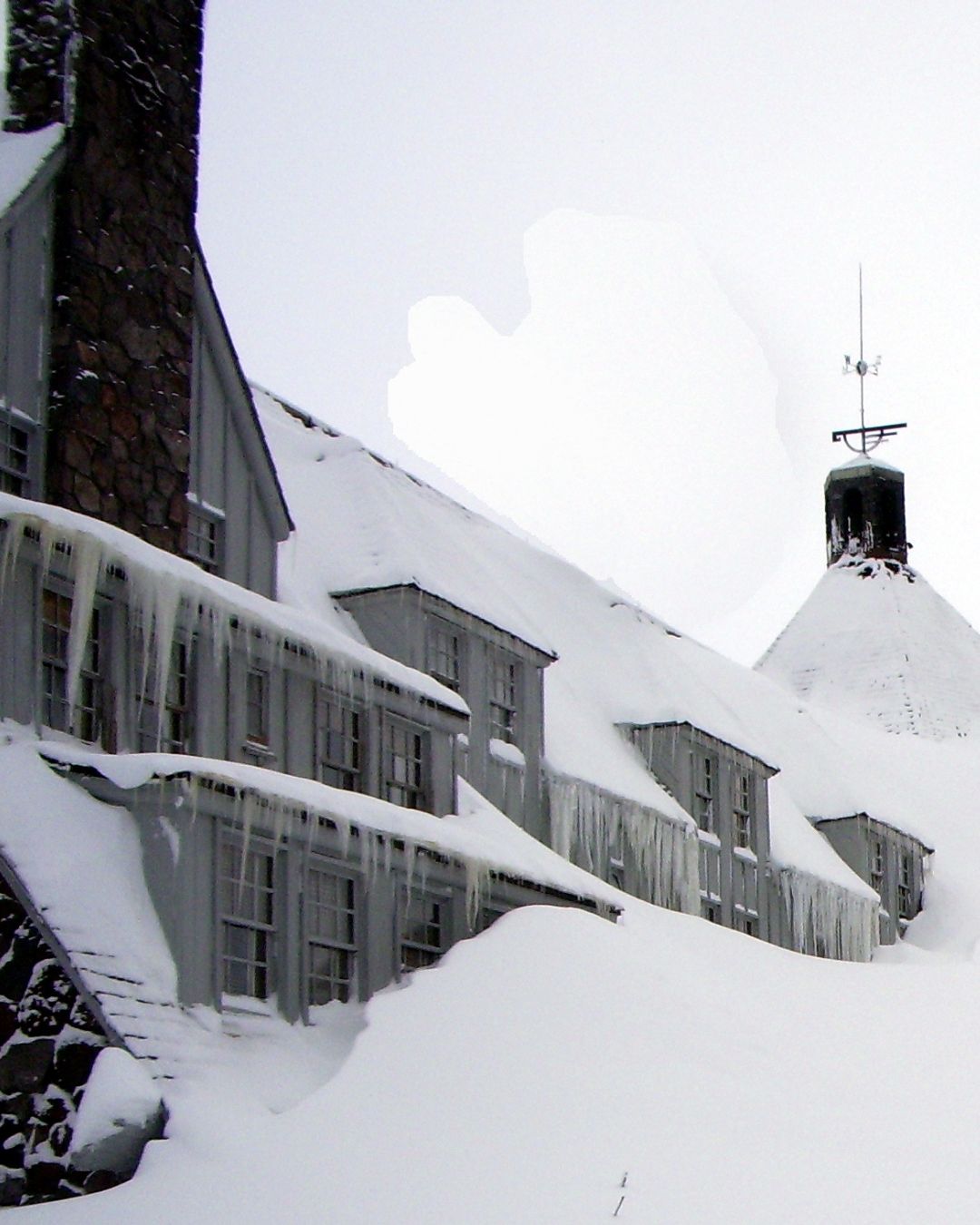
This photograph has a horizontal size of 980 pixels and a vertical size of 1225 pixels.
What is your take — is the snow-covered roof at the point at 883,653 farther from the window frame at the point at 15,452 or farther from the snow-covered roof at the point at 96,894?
the snow-covered roof at the point at 96,894

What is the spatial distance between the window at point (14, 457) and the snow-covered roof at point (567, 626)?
5.90 meters

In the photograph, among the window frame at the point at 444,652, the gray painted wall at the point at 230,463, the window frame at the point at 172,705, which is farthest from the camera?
the window frame at the point at 444,652

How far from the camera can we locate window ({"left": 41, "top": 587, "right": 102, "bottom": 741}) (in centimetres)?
1587

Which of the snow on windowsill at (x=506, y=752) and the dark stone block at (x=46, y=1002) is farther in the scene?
the snow on windowsill at (x=506, y=752)

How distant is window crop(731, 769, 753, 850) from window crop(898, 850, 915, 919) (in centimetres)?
598

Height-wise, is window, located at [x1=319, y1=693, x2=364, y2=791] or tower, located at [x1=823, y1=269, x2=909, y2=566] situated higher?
tower, located at [x1=823, y1=269, x2=909, y2=566]

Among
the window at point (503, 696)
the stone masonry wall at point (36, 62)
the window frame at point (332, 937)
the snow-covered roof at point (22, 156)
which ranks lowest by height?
the window frame at point (332, 937)

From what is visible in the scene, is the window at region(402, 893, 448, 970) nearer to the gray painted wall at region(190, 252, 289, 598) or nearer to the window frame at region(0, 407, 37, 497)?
the gray painted wall at region(190, 252, 289, 598)

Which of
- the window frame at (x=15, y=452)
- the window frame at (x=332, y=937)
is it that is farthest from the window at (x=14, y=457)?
the window frame at (x=332, y=937)

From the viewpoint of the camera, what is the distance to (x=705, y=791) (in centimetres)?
2859

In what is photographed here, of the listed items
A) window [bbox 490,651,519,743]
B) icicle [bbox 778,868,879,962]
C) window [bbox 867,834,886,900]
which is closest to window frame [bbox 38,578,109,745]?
window [bbox 490,651,519,743]

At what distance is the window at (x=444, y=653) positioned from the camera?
Answer: 2338 cm

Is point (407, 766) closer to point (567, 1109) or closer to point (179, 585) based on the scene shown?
point (179, 585)

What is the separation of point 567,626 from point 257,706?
486 inches
